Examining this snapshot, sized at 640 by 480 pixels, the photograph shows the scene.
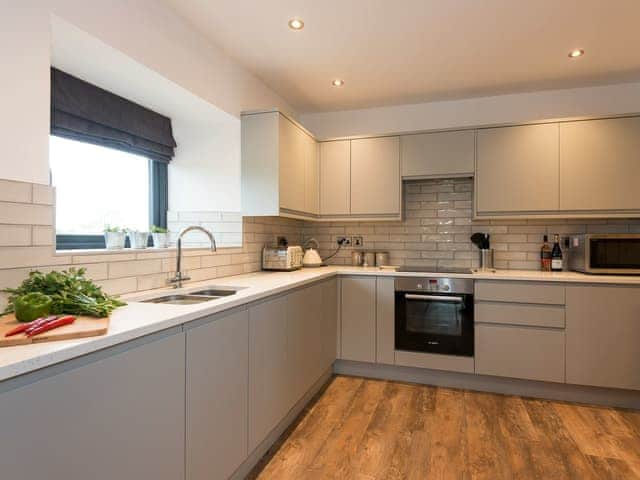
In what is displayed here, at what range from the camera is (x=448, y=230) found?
3521mm

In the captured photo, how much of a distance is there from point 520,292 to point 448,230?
908mm

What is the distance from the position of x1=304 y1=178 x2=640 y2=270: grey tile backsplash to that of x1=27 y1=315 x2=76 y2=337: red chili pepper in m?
2.88

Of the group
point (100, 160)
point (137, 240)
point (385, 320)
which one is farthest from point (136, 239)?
point (385, 320)

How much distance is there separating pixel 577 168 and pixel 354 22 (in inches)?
80.2

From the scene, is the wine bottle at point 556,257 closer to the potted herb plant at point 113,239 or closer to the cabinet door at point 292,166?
the cabinet door at point 292,166

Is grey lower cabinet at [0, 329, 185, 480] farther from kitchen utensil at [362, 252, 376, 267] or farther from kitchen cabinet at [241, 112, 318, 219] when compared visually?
kitchen utensil at [362, 252, 376, 267]

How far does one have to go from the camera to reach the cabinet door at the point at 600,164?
9.34ft

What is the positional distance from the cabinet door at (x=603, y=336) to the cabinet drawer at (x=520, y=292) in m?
0.09

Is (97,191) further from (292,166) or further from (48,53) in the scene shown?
(292,166)

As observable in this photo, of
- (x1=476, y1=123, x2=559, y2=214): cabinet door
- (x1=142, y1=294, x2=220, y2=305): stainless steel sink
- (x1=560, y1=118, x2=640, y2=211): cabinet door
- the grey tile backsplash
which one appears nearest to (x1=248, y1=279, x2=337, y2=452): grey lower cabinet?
(x1=142, y1=294, x2=220, y2=305): stainless steel sink

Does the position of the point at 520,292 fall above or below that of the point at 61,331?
below

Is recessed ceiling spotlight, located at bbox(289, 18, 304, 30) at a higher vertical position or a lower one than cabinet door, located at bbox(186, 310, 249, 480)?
higher

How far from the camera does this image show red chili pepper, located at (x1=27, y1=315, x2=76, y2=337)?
39.9 inches

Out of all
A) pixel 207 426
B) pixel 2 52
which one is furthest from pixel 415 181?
pixel 2 52
